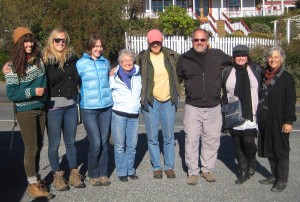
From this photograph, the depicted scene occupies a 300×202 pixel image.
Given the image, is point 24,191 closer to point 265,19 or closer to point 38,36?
point 38,36

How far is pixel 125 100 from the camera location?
575cm

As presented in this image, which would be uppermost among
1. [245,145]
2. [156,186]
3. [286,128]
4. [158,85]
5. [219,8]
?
[219,8]

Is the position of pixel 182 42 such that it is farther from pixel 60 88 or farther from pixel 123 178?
pixel 60 88

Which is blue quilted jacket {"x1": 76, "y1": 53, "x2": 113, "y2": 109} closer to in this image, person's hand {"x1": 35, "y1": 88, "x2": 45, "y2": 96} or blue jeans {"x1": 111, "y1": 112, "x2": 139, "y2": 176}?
blue jeans {"x1": 111, "y1": 112, "x2": 139, "y2": 176}

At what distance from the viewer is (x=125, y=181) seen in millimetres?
5977

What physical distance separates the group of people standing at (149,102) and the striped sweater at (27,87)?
0.01 m

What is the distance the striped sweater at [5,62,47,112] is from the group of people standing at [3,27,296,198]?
0.04 ft

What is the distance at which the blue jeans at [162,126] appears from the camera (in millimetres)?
5924

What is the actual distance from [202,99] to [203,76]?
0.29 meters

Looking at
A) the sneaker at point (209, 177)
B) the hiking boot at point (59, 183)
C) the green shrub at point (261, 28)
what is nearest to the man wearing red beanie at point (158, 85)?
the sneaker at point (209, 177)

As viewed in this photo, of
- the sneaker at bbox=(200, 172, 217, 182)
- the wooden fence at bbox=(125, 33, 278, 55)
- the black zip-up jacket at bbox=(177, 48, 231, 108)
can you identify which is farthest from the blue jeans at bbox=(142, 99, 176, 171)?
the wooden fence at bbox=(125, 33, 278, 55)

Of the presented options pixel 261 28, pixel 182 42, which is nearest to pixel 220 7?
pixel 261 28

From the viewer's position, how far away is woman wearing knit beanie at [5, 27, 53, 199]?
4973 mm

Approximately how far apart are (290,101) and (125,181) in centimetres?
230
